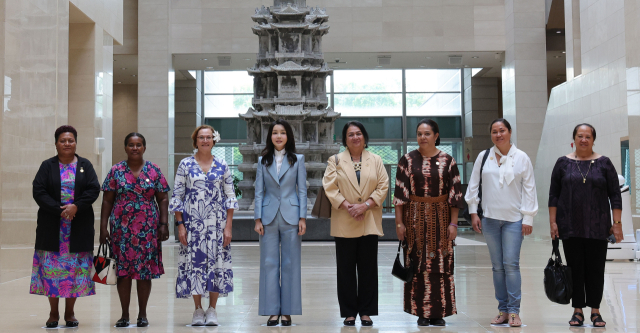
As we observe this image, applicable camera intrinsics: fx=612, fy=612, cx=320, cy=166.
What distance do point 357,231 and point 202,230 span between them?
145cm

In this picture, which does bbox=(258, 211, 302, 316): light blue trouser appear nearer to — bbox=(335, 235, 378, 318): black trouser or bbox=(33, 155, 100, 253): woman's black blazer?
bbox=(335, 235, 378, 318): black trouser

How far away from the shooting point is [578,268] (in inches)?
225

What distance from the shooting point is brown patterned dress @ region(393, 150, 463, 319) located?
18.6ft

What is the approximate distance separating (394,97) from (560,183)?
27.9 meters

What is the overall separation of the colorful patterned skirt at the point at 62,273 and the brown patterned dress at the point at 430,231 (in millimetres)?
3033

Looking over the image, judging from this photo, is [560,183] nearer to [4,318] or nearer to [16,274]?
[4,318]

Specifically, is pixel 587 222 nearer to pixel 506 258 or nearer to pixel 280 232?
pixel 506 258

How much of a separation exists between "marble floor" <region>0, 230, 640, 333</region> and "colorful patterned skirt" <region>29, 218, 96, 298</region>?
35cm

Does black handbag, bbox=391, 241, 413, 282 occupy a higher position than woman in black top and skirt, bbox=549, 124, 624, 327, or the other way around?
woman in black top and skirt, bbox=549, 124, 624, 327

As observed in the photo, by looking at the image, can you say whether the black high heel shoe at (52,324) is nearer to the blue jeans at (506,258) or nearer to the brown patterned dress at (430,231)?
the brown patterned dress at (430,231)

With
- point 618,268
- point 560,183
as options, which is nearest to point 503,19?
point 618,268

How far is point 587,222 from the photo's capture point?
221 inches

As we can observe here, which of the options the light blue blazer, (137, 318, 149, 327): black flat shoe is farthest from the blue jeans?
(137, 318, 149, 327): black flat shoe

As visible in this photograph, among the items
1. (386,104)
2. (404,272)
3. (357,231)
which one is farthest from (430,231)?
(386,104)
